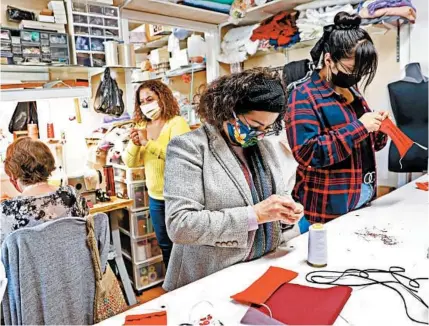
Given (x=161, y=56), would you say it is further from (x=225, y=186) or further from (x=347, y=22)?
(x=225, y=186)

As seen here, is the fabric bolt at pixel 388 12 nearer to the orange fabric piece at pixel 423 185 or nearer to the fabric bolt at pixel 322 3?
the fabric bolt at pixel 322 3

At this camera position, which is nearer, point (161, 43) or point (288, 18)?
point (288, 18)

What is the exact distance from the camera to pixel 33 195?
176 centimetres

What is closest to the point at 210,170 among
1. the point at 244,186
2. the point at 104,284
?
the point at 244,186

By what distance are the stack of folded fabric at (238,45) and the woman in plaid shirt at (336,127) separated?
1.12m

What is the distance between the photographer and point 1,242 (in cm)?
156

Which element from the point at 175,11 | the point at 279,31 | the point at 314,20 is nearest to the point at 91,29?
the point at 175,11

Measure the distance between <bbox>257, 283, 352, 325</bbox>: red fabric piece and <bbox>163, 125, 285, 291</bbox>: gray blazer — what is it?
223 mm

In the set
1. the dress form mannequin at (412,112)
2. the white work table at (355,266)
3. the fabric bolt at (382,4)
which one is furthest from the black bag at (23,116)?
the dress form mannequin at (412,112)

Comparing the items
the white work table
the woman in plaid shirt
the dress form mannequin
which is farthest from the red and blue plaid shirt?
Answer: the dress form mannequin

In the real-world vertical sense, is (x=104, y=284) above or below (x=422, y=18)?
below

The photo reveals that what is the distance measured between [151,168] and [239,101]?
136cm

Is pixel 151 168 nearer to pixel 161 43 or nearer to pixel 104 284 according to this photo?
pixel 104 284

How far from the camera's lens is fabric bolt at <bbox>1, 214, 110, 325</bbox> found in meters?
1.47
